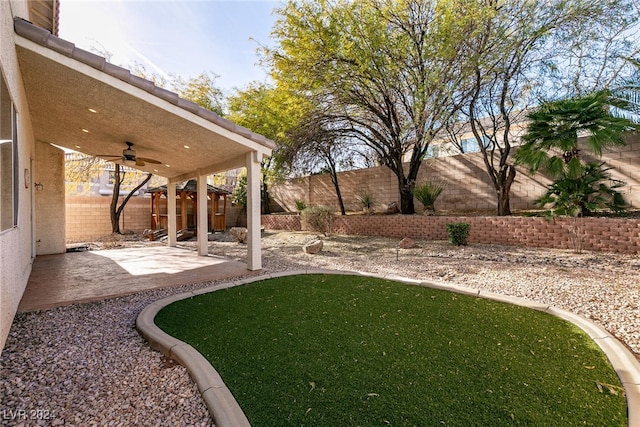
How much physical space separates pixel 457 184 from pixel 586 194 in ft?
14.3

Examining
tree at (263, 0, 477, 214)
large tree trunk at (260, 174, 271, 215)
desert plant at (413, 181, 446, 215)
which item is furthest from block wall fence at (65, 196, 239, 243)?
desert plant at (413, 181, 446, 215)

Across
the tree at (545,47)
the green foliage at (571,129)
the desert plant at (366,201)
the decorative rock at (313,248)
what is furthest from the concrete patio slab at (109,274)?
the tree at (545,47)

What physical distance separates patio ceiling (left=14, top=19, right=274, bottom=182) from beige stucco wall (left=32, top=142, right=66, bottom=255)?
0.56m

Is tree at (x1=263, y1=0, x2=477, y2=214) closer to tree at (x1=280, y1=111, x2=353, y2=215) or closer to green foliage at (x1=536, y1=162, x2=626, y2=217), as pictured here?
tree at (x1=280, y1=111, x2=353, y2=215)

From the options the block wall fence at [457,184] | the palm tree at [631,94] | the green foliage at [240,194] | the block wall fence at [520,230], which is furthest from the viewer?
the green foliage at [240,194]

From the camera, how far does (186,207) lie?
600 inches

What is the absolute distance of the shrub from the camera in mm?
12086

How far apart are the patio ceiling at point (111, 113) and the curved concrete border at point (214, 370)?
3.08m

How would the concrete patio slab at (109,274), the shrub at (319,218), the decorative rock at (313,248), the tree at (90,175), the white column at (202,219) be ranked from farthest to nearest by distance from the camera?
the tree at (90,175), the shrub at (319,218), the decorative rock at (313,248), the white column at (202,219), the concrete patio slab at (109,274)

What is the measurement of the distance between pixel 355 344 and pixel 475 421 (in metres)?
1.21

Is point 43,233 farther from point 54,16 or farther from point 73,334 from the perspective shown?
point 73,334

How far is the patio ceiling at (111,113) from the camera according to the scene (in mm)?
3785

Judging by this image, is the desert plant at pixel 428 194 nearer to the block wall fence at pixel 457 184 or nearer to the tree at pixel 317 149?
the block wall fence at pixel 457 184

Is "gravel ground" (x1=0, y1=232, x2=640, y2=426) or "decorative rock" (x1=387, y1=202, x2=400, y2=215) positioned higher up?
"decorative rock" (x1=387, y1=202, x2=400, y2=215)
